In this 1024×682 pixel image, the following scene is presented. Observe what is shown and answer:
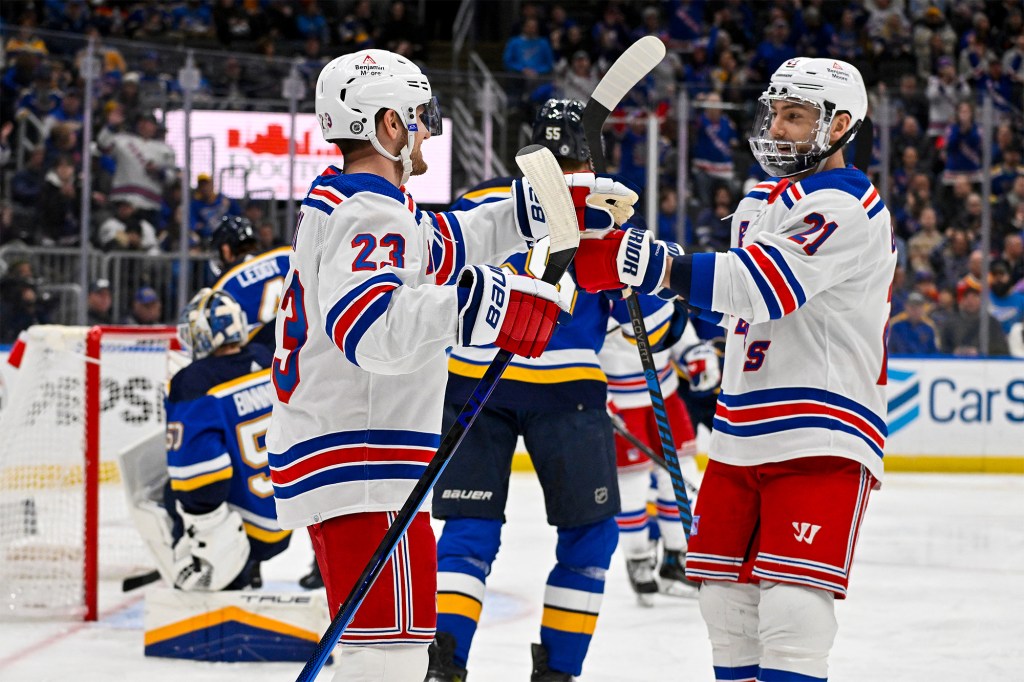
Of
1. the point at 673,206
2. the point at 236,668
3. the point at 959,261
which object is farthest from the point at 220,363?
the point at 959,261

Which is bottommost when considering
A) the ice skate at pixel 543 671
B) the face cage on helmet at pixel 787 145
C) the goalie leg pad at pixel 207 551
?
the ice skate at pixel 543 671

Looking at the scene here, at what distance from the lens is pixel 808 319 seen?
2.36m

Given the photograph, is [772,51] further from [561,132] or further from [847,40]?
[561,132]

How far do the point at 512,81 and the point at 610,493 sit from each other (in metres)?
5.25

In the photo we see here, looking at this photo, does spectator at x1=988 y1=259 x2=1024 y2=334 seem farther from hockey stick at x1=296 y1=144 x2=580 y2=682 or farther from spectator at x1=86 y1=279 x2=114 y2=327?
hockey stick at x1=296 y1=144 x2=580 y2=682

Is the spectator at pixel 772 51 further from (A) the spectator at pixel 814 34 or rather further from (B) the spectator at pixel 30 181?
(B) the spectator at pixel 30 181

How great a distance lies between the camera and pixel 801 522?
Answer: 2.31m

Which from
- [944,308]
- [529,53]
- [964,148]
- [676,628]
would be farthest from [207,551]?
[529,53]

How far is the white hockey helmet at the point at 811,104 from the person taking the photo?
2.41 metres

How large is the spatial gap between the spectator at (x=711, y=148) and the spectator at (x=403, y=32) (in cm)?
378

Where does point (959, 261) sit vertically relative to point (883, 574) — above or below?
above

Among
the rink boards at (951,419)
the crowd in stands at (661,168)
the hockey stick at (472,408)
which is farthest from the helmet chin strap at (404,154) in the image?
the rink boards at (951,419)

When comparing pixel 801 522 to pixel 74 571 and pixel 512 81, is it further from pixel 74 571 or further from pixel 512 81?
pixel 512 81

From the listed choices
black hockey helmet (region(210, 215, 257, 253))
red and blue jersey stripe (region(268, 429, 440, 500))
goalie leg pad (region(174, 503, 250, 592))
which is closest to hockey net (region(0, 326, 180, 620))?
black hockey helmet (region(210, 215, 257, 253))
